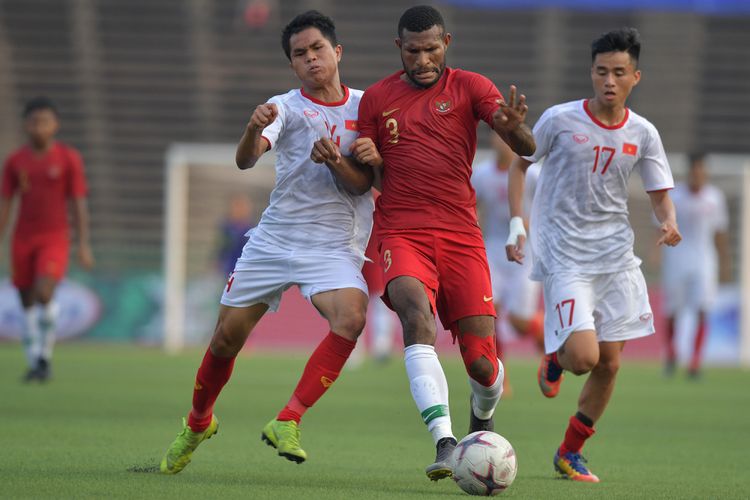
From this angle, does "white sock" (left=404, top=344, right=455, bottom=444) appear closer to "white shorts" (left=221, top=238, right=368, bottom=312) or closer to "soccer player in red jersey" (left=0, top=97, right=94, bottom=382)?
"white shorts" (left=221, top=238, right=368, bottom=312)

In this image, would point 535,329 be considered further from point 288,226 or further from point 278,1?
point 278,1

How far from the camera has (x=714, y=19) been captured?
23.5 m

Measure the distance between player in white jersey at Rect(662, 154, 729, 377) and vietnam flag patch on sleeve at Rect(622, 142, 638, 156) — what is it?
8.81m

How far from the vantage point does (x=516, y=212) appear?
23.4ft

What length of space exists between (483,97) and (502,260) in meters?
6.39

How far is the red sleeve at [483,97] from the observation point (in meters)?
6.27

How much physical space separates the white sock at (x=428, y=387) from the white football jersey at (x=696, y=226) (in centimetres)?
1044

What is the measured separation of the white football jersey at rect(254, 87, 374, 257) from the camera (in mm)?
6406

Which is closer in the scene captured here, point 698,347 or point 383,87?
point 383,87

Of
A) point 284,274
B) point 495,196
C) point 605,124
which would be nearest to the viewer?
point 284,274

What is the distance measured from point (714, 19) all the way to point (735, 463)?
17.3m

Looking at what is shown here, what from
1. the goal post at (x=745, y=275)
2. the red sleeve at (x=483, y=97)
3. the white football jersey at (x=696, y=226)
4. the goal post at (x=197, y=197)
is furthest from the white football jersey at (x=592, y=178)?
the goal post at (x=197, y=197)

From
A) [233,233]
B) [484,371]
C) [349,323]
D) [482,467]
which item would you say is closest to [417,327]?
[349,323]

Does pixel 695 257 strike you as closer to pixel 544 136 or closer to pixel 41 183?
pixel 41 183
